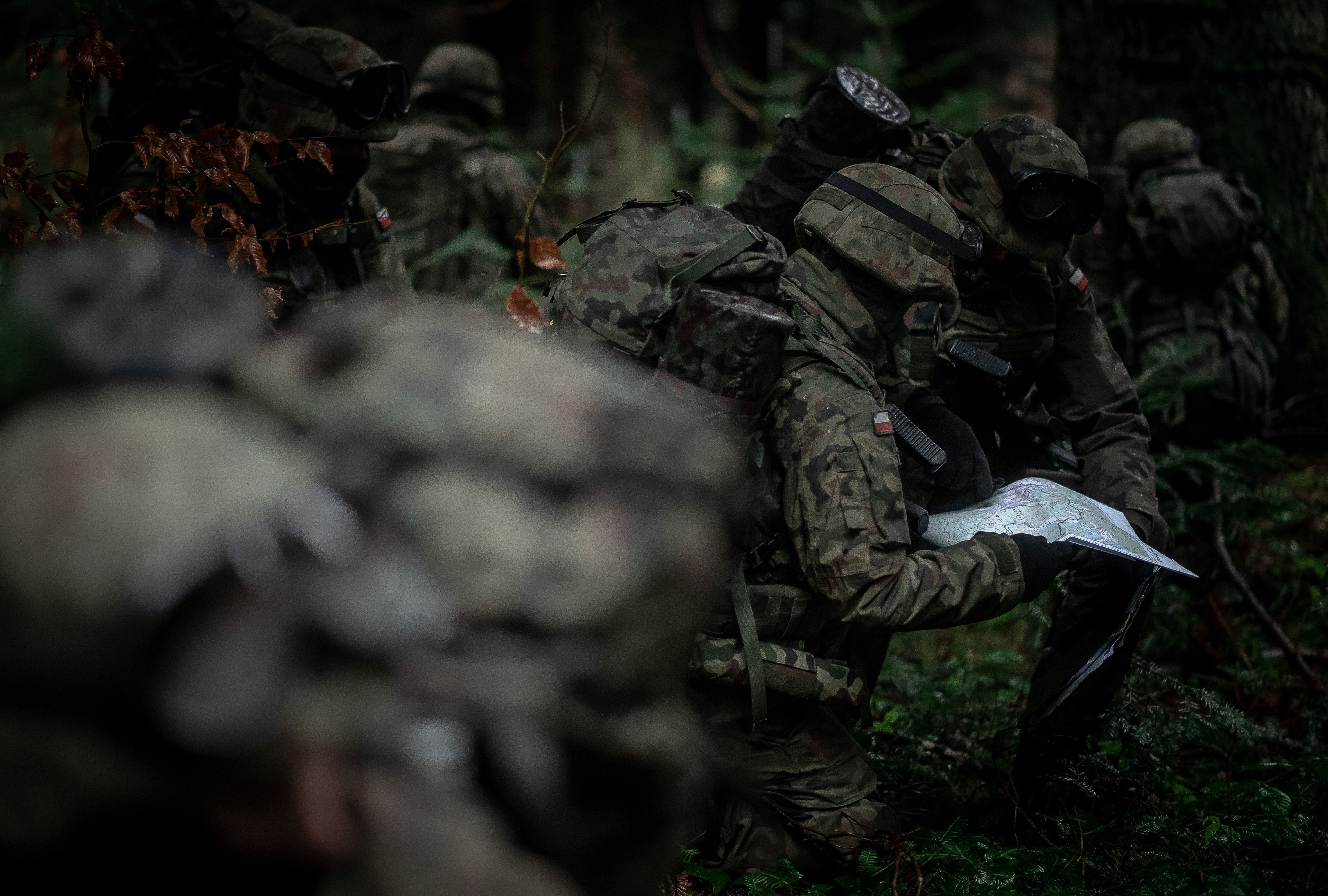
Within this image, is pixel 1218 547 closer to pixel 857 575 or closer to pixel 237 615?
pixel 857 575

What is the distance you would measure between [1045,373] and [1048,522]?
137 centimetres

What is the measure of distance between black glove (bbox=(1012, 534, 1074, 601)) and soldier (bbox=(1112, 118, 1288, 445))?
2677 mm

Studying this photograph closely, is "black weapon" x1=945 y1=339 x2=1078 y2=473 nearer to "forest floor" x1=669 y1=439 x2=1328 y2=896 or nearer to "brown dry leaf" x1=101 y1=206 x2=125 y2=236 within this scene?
"forest floor" x1=669 y1=439 x2=1328 y2=896

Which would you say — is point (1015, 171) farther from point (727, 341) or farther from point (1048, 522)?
point (727, 341)

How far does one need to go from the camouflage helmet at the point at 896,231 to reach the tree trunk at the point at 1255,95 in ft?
13.5

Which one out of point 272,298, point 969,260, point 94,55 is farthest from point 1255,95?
point 94,55

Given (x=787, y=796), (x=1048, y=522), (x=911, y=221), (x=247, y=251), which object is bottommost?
(x=787, y=796)

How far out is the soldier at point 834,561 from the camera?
311cm

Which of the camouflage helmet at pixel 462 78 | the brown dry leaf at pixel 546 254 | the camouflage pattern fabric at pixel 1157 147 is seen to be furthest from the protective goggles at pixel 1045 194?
the camouflage helmet at pixel 462 78

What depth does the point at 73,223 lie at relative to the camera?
2.78 metres

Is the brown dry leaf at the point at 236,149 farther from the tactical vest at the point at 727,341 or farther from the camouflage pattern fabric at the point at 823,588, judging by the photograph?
the camouflage pattern fabric at the point at 823,588

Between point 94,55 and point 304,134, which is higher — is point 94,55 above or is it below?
above

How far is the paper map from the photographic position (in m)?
3.26

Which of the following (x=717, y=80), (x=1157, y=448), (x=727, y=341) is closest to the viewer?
(x=727, y=341)
